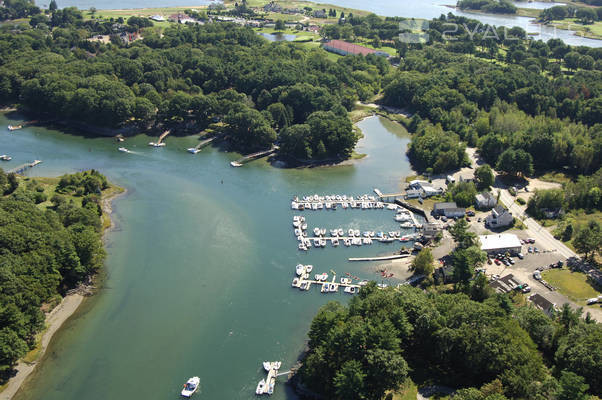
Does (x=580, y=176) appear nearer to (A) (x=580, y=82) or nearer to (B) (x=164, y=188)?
(A) (x=580, y=82)

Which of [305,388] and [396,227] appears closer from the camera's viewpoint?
[305,388]

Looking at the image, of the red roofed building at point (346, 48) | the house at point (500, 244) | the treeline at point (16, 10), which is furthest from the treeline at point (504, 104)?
the treeline at point (16, 10)

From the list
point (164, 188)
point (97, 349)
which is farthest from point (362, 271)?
point (164, 188)

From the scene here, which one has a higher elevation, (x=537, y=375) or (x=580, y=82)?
(x=580, y=82)

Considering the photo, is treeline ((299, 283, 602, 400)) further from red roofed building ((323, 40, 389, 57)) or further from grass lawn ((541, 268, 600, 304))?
red roofed building ((323, 40, 389, 57))

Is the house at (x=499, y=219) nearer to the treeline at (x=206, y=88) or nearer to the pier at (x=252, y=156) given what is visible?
the treeline at (x=206, y=88)

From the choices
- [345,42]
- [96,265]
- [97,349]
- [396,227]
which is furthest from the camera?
[345,42]

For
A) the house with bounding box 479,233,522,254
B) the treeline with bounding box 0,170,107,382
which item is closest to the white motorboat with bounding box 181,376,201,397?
the treeline with bounding box 0,170,107,382
